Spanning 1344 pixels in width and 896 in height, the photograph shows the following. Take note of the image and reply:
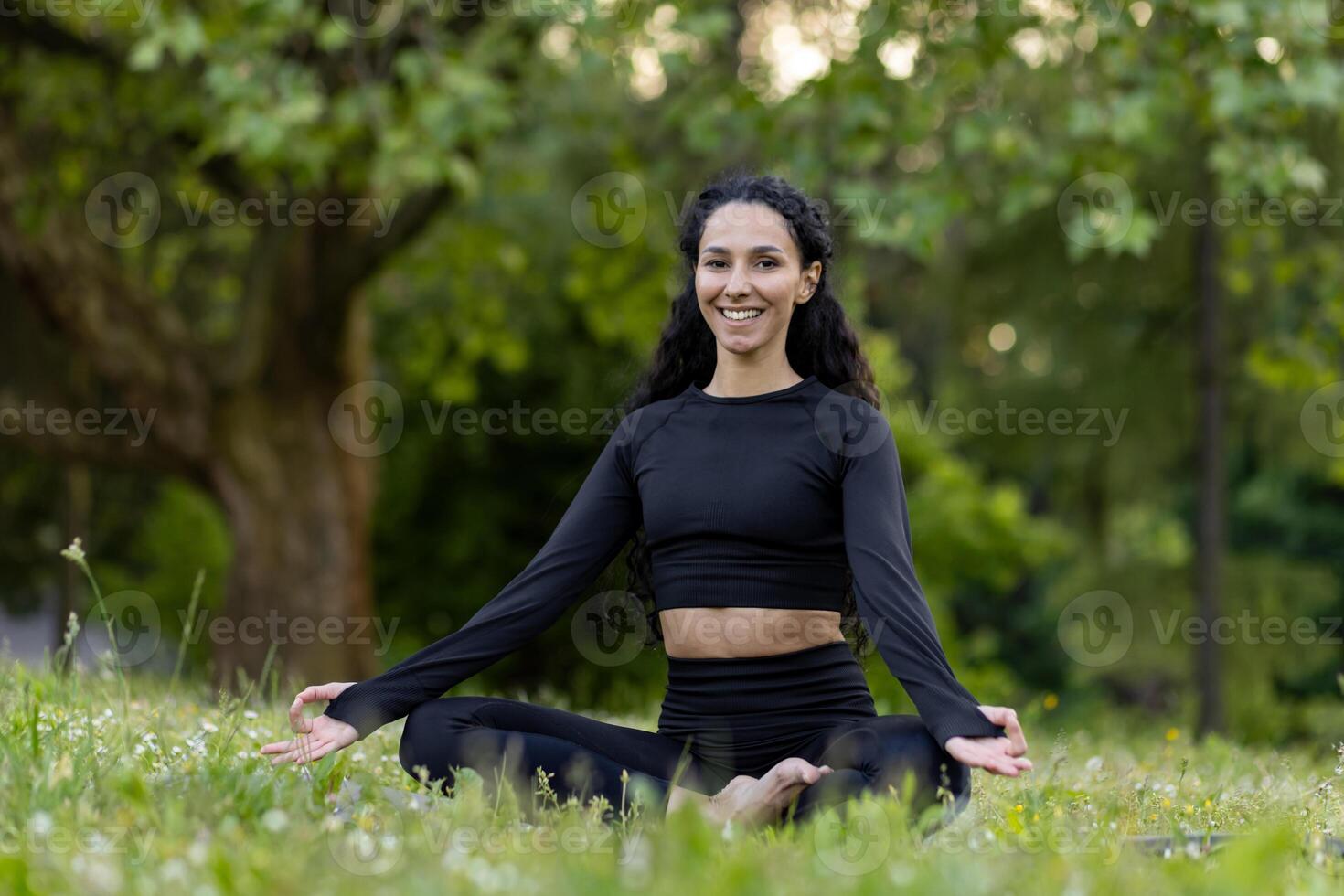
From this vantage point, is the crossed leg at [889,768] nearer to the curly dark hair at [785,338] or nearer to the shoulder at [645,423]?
the curly dark hair at [785,338]

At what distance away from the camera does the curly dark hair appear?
3971mm

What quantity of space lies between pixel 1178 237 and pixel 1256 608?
407 centimetres

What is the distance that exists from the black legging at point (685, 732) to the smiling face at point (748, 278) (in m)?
0.90

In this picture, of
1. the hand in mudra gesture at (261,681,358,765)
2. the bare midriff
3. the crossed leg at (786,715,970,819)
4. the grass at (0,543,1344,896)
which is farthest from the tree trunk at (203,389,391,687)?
the crossed leg at (786,715,970,819)

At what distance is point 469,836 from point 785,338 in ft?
6.24

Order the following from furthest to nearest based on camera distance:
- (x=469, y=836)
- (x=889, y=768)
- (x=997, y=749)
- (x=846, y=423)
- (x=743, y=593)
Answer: (x=846, y=423) < (x=743, y=593) < (x=889, y=768) < (x=997, y=749) < (x=469, y=836)

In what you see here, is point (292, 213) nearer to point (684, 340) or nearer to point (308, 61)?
point (308, 61)

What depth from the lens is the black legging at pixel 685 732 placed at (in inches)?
138

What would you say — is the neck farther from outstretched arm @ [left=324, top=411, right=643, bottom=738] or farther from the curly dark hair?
outstretched arm @ [left=324, top=411, right=643, bottom=738]

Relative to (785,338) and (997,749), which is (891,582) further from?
(785,338)

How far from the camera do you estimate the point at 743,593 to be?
12.1 ft

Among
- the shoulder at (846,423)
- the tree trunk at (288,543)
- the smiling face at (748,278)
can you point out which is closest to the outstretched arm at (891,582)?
the shoulder at (846,423)

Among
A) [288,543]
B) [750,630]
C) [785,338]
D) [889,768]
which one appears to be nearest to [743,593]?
[750,630]

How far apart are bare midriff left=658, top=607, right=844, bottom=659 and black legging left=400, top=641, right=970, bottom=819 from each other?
24mm
